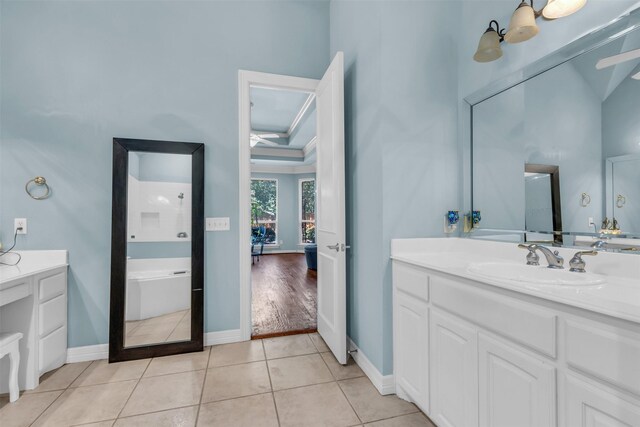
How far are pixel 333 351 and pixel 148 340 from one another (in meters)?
1.52

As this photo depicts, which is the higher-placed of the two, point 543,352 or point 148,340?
point 543,352

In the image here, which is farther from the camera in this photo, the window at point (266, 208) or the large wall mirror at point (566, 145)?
the window at point (266, 208)

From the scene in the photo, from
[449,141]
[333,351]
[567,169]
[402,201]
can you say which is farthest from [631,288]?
[333,351]

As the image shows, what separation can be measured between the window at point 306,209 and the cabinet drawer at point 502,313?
7.71 metres

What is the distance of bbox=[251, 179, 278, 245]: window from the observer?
30.2 ft

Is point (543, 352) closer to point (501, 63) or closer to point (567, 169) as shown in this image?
point (567, 169)

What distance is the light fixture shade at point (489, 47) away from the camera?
1676mm

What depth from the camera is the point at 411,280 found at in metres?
1.73

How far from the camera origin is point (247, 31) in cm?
276

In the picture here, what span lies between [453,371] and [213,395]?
1.48m

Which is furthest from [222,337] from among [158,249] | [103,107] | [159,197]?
[103,107]

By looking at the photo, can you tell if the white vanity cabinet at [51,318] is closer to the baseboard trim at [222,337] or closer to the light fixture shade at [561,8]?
the baseboard trim at [222,337]

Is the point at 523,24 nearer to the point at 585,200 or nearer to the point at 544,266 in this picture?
the point at 585,200

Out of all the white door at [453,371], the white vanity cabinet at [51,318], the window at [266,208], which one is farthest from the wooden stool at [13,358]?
the window at [266,208]
